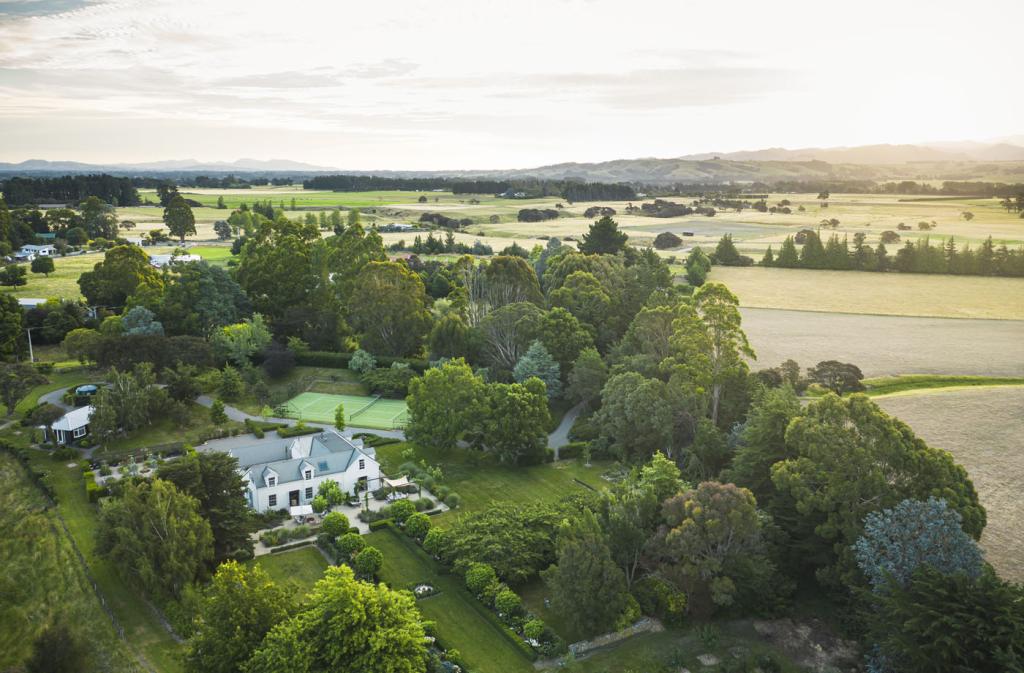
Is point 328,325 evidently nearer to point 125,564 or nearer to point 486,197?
point 125,564

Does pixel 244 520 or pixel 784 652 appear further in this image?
pixel 244 520

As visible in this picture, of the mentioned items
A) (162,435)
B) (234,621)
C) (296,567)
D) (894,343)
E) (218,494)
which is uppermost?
(894,343)

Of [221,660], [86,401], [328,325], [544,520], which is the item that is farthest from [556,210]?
[221,660]

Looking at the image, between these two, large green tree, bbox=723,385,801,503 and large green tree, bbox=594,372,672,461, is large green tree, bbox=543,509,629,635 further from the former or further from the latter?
large green tree, bbox=594,372,672,461

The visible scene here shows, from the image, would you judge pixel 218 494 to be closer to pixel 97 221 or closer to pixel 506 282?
pixel 506 282

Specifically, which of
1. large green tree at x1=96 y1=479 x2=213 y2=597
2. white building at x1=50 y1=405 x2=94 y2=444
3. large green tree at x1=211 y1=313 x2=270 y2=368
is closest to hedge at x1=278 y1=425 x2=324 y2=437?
white building at x1=50 y1=405 x2=94 y2=444

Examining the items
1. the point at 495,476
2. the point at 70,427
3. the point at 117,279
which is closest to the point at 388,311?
the point at 495,476
